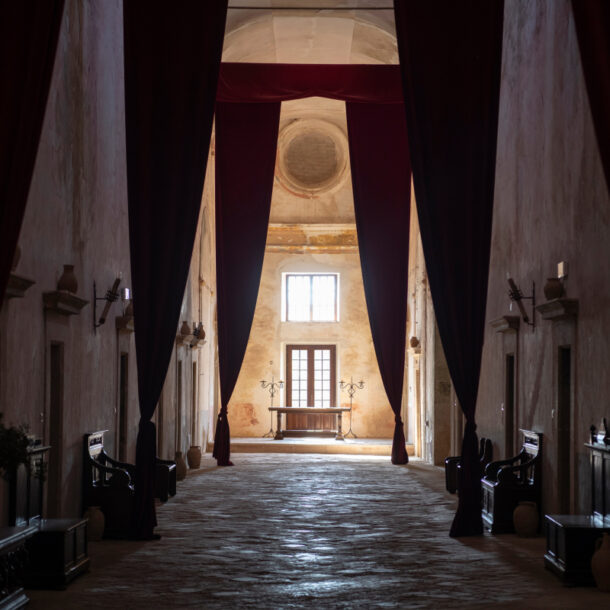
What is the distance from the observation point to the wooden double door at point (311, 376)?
26656 millimetres

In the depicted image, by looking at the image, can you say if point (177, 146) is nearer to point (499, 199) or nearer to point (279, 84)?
point (499, 199)

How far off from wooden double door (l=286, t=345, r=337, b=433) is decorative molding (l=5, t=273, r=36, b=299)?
19295mm

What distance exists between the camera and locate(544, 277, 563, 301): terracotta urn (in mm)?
9664

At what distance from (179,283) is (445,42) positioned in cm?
401

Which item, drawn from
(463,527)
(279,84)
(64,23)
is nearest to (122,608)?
(463,527)

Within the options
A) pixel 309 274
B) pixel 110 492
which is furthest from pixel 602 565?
pixel 309 274

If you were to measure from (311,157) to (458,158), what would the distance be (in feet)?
56.0

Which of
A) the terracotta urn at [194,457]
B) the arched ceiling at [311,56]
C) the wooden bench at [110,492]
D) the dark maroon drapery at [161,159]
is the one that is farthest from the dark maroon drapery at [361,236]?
the dark maroon drapery at [161,159]

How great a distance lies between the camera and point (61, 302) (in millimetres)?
9164

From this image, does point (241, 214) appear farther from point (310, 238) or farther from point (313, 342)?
point (313, 342)

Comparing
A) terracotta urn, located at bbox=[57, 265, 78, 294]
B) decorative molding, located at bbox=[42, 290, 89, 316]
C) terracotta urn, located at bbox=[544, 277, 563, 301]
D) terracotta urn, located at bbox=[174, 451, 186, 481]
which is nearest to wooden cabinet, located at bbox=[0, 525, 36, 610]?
decorative molding, located at bbox=[42, 290, 89, 316]

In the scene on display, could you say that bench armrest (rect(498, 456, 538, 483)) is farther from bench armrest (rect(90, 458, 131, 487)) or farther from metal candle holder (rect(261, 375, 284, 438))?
metal candle holder (rect(261, 375, 284, 438))

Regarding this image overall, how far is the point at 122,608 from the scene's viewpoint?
22.4 ft

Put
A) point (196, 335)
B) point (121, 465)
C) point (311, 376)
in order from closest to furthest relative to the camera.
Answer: point (121, 465), point (196, 335), point (311, 376)
